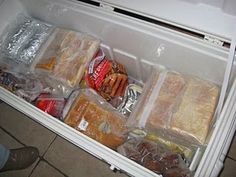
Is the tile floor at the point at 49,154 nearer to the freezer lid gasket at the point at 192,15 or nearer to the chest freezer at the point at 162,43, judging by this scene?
the chest freezer at the point at 162,43

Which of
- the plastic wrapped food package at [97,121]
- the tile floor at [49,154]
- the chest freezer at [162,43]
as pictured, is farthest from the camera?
the tile floor at [49,154]

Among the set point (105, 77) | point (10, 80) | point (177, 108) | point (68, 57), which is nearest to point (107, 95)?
point (105, 77)

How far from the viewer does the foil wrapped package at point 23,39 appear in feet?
3.99

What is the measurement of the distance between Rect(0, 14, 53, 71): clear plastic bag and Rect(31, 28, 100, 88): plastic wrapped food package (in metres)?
0.06

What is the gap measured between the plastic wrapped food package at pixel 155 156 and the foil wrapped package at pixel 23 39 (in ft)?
1.91

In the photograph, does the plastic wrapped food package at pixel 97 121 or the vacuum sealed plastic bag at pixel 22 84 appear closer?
the plastic wrapped food package at pixel 97 121

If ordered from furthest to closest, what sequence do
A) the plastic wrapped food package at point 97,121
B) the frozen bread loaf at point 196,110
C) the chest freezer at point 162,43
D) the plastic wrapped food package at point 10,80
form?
the plastic wrapped food package at point 10,80
the plastic wrapped food package at point 97,121
the frozen bread loaf at point 196,110
the chest freezer at point 162,43

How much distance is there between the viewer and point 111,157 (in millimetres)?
788

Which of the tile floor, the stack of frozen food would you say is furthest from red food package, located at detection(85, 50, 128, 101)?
the tile floor

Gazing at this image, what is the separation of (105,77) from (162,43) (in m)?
0.32

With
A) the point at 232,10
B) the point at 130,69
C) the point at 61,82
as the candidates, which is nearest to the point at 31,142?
the point at 61,82

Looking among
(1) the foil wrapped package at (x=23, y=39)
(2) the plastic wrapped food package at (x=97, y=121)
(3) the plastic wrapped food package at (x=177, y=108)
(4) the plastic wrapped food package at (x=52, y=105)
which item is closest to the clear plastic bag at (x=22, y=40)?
(1) the foil wrapped package at (x=23, y=39)

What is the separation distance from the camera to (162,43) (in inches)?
36.5

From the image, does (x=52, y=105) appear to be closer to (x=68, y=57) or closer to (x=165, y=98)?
(x=68, y=57)
